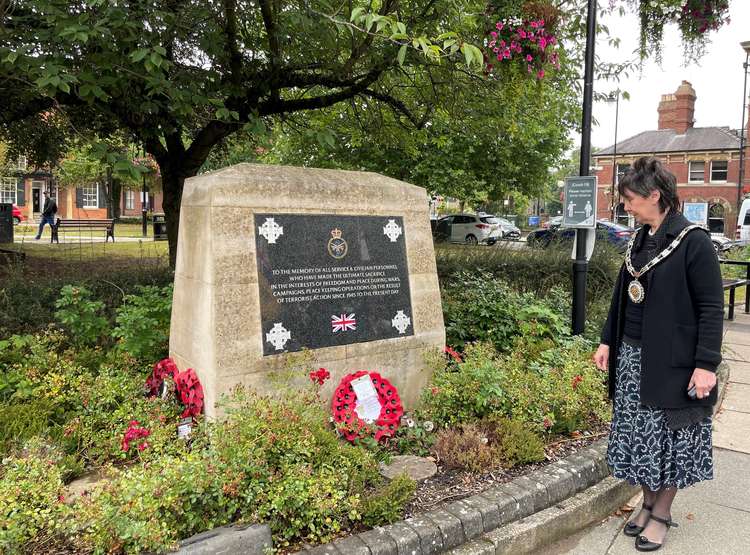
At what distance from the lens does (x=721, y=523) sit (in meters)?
3.24

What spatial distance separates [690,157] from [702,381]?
45690mm

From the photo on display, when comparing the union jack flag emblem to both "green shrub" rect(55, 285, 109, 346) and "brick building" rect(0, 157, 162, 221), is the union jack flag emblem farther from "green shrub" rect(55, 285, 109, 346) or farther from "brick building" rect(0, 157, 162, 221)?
"brick building" rect(0, 157, 162, 221)

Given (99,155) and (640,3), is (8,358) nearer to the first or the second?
(99,155)

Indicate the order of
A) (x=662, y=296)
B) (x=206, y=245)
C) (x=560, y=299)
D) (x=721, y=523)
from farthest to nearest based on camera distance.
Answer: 1. (x=560, y=299)
2. (x=206, y=245)
3. (x=721, y=523)
4. (x=662, y=296)

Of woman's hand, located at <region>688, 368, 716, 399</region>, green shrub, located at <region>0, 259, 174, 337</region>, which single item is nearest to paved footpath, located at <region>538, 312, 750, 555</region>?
woman's hand, located at <region>688, 368, 716, 399</region>

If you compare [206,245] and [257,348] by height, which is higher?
[206,245]

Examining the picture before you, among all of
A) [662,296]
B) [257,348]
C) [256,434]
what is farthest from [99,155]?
[662,296]

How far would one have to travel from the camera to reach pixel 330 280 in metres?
4.20

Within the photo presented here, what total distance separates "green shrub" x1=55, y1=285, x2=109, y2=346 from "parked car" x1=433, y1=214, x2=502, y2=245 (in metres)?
24.2

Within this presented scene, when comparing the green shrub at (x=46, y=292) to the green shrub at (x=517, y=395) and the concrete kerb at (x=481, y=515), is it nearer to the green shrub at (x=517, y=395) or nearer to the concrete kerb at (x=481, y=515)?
the green shrub at (x=517, y=395)

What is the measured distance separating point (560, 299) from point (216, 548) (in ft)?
18.4

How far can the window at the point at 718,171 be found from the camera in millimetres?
40625

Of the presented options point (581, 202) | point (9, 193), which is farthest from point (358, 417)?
point (9, 193)

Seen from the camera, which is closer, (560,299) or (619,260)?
(560,299)
